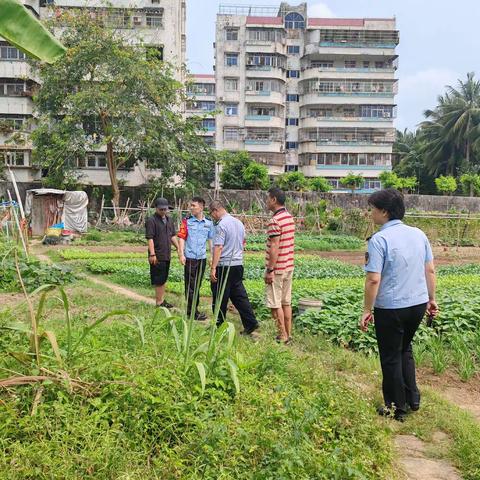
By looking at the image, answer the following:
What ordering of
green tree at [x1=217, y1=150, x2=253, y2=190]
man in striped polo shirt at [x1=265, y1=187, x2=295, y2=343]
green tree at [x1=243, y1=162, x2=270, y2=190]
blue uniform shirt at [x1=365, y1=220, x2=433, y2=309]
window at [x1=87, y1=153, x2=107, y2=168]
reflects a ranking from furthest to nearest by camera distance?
green tree at [x1=217, y1=150, x2=253, y2=190] < window at [x1=87, y1=153, x2=107, y2=168] < green tree at [x1=243, y1=162, x2=270, y2=190] < man in striped polo shirt at [x1=265, y1=187, x2=295, y2=343] < blue uniform shirt at [x1=365, y1=220, x2=433, y2=309]

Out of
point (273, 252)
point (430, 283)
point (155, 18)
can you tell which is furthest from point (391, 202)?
point (155, 18)

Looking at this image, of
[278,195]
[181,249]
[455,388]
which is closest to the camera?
[455,388]

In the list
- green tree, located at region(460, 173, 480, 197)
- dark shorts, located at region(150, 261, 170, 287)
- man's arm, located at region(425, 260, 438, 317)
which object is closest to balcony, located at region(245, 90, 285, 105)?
green tree, located at region(460, 173, 480, 197)

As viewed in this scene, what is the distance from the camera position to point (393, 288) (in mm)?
4895

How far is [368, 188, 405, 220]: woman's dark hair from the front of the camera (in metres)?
4.96

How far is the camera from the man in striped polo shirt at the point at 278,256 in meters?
7.12

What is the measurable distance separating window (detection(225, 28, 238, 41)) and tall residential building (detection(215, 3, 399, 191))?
0.09 metres

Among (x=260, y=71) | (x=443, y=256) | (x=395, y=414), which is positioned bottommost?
(x=443, y=256)

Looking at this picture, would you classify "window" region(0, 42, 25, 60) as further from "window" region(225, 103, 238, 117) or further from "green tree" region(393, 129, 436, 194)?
"green tree" region(393, 129, 436, 194)

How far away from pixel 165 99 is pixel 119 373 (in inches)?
1061

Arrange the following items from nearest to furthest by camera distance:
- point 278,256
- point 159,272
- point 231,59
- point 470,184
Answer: point 278,256, point 159,272, point 470,184, point 231,59

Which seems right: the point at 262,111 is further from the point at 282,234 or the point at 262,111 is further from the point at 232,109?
the point at 282,234

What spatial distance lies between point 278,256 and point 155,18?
36542 mm

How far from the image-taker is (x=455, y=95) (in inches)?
2019
